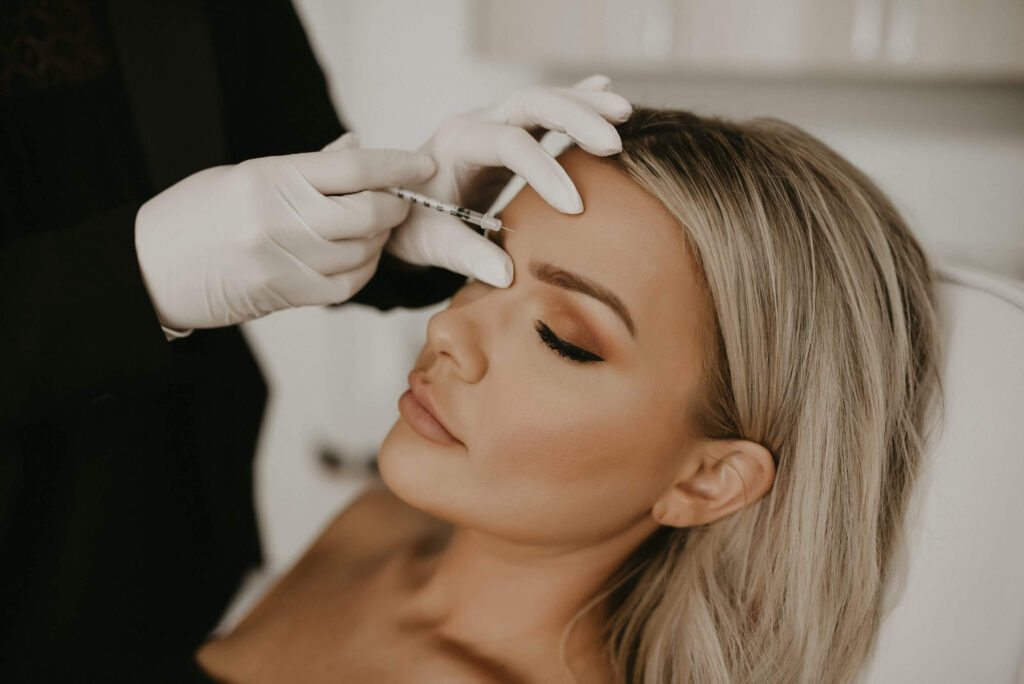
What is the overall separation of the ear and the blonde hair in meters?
0.03

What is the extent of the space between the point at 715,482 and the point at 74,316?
861mm

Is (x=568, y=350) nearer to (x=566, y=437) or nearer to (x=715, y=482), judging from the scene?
A: (x=566, y=437)

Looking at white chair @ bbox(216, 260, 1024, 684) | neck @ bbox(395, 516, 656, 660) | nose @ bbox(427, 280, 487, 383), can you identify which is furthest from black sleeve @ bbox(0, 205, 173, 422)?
white chair @ bbox(216, 260, 1024, 684)

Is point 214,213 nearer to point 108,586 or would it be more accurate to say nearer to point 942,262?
point 108,586

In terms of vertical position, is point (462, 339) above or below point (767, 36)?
below

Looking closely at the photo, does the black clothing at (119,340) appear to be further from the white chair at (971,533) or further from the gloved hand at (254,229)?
the white chair at (971,533)

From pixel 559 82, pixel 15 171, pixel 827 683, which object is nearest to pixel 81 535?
pixel 15 171

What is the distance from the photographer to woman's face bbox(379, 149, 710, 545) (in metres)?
0.92

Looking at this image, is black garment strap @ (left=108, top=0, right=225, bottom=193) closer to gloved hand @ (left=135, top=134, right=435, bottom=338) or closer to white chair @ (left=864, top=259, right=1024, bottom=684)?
gloved hand @ (left=135, top=134, right=435, bottom=338)

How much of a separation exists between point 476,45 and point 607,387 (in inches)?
47.8

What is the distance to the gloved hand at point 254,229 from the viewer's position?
91 cm

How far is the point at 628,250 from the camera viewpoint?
36.1 inches

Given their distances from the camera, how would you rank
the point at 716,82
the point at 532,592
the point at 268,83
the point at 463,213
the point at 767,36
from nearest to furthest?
the point at 463,213
the point at 532,592
the point at 268,83
the point at 767,36
the point at 716,82

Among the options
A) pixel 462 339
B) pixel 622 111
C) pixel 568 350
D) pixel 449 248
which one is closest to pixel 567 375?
pixel 568 350
